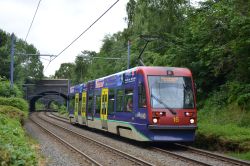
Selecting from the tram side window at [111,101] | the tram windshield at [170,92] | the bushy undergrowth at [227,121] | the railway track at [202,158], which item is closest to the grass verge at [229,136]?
the bushy undergrowth at [227,121]

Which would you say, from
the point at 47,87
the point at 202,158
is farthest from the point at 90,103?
the point at 47,87

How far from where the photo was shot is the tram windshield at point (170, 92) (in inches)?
704

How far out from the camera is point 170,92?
18156 mm

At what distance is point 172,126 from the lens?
1756cm

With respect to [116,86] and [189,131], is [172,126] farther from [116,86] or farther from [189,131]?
[116,86]

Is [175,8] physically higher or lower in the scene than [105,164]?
higher

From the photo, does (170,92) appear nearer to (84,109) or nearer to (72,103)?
(84,109)

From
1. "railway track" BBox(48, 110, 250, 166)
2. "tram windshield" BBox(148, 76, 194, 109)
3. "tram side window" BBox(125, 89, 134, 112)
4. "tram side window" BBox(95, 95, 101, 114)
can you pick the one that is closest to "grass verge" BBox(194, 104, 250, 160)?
"railway track" BBox(48, 110, 250, 166)

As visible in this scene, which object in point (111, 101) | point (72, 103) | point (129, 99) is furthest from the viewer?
point (72, 103)

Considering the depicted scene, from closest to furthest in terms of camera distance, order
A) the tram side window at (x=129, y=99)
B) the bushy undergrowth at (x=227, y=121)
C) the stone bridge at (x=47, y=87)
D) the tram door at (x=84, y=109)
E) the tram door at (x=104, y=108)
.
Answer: the bushy undergrowth at (x=227, y=121), the tram side window at (x=129, y=99), the tram door at (x=104, y=108), the tram door at (x=84, y=109), the stone bridge at (x=47, y=87)

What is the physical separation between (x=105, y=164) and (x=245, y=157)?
4.37 m

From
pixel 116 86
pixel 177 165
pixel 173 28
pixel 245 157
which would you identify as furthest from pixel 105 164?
pixel 173 28

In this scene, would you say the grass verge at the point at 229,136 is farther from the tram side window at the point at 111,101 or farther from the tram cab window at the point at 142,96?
the tram side window at the point at 111,101

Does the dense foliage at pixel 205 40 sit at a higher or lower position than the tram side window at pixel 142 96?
higher
